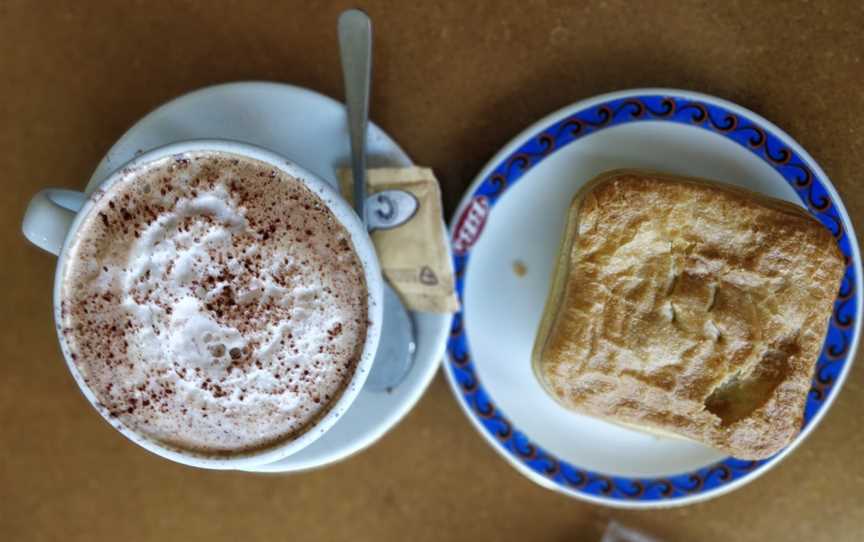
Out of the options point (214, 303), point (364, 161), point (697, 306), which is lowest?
point (214, 303)

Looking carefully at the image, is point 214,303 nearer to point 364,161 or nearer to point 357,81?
point 364,161

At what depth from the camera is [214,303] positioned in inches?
37.0

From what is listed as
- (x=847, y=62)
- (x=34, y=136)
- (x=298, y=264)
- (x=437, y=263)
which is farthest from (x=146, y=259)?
(x=847, y=62)

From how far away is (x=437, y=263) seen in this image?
1.22 metres

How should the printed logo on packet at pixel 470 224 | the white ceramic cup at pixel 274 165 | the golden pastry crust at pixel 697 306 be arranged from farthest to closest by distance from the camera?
the printed logo on packet at pixel 470 224, the golden pastry crust at pixel 697 306, the white ceramic cup at pixel 274 165

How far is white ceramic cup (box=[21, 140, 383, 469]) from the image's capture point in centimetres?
92

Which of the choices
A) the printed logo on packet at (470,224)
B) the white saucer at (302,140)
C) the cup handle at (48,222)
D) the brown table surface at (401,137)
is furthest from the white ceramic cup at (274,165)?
the brown table surface at (401,137)

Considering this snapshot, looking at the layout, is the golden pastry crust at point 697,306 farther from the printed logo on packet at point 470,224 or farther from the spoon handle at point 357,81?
the spoon handle at point 357,81

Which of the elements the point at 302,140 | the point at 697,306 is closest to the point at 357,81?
the point at 302,140

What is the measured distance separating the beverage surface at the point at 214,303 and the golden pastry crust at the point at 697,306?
429 millimetres

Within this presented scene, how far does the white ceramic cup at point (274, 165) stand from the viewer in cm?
92

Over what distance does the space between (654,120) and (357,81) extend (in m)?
0.54

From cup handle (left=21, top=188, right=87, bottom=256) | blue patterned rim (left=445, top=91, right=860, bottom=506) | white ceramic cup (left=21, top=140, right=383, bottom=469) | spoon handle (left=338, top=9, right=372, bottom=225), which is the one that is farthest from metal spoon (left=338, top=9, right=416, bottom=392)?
cup handle (left=21, top=188, right=87, bottom=256)

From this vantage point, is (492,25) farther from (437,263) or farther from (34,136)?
(34,136)
